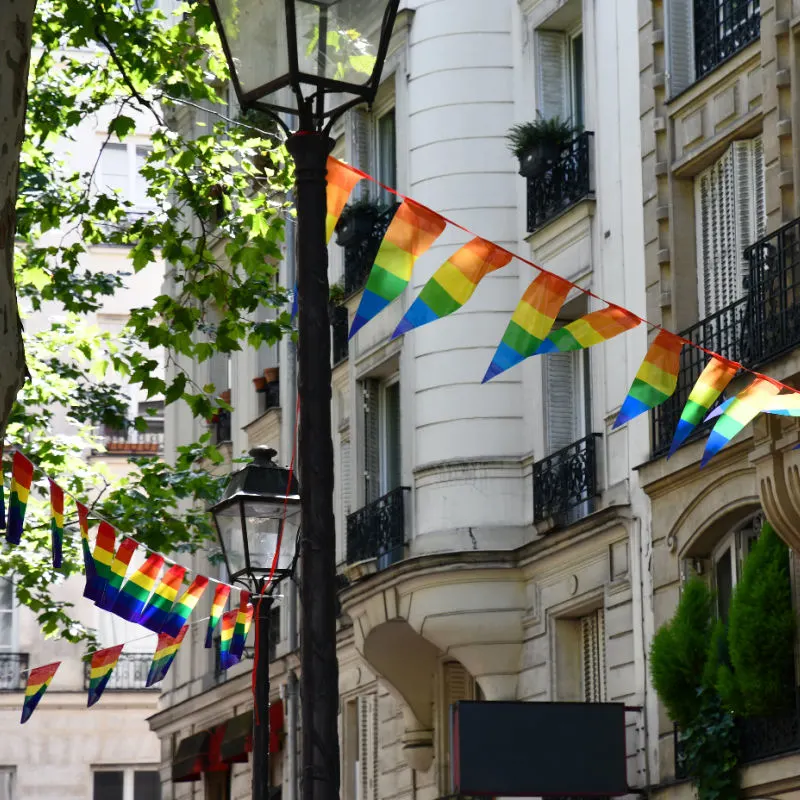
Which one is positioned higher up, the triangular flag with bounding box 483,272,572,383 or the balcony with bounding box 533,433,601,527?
the balcony with bounding box 533,433,601,527

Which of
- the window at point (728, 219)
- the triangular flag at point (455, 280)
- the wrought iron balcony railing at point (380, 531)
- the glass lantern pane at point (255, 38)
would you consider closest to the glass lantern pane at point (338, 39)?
the glass lantern pane at point (255, 38)

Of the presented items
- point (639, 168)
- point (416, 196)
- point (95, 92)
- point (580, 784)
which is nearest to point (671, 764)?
point (580, 784)

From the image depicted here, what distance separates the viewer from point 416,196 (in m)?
23.3

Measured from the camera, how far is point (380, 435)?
1017 inches

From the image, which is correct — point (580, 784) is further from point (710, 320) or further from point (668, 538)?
point (710, 320)

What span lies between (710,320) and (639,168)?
2200mm

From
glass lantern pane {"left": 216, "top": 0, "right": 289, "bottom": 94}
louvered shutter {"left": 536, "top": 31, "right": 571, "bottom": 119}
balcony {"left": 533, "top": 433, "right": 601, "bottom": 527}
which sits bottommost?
glass lantern pane {"left": 216, "top": 0, "right": 289, "bottom": 94}

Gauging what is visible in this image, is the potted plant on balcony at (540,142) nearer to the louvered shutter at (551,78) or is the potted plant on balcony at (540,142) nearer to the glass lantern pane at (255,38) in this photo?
the louvered shutter at (551,78)

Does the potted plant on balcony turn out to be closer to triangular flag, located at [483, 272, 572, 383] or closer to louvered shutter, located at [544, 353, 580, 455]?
louvered shutter, located at [544, 353, 580, 455]

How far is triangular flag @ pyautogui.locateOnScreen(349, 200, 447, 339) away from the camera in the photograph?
11984 millimetres

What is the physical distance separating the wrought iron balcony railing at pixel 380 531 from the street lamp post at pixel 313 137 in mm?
13733

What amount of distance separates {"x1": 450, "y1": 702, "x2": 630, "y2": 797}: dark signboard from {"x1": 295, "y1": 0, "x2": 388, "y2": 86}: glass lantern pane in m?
9.38

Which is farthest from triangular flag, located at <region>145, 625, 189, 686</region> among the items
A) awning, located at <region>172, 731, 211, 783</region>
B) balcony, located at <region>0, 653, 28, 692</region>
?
balcony, located at <region>0, 653, 28, 692</region>

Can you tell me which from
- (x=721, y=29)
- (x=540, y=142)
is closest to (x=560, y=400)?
(x=540, y=142)
